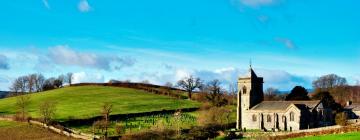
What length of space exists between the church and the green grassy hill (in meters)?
24.3

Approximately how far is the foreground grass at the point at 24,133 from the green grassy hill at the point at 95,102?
915 centimetres

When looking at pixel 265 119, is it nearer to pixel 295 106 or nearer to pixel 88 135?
pixel 295 106

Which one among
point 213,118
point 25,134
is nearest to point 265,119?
point 213,118

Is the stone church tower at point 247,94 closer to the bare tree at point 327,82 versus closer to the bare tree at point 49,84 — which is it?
the bare tree at point 327,82

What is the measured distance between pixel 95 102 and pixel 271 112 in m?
46.5

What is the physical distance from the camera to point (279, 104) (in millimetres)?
85438

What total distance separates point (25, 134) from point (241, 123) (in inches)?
1459

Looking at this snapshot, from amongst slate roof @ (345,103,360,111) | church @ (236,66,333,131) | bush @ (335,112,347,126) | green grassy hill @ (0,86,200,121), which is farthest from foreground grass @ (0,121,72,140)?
slate roof @ (345,103,360,111)

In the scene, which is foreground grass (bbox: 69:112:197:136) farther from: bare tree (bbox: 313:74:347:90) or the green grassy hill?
bare tree (bbox: 313:74:347:90)

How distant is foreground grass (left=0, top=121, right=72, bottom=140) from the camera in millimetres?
72688

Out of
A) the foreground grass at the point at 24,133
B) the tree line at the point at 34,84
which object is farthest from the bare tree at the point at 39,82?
the foreground grass at the point at 24,133

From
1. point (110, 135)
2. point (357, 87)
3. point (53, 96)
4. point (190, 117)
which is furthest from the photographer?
point (357, 87)

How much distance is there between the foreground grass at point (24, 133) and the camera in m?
72.7

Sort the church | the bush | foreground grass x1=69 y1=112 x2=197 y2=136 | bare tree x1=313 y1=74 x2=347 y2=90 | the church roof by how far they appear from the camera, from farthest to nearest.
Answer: bare tree x1=313 y1=74 x2=347 y2=90 → the church roof → the church → foreground grass x1=69 y1=112 x2=197 y2=136 → the bush
